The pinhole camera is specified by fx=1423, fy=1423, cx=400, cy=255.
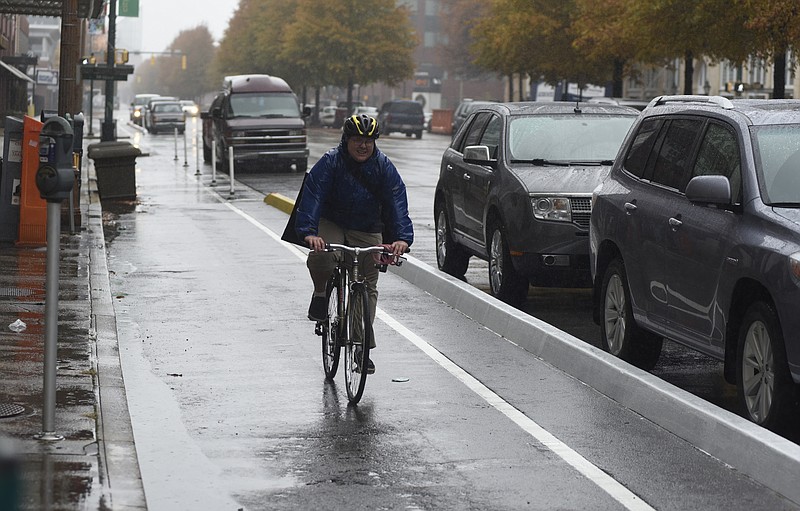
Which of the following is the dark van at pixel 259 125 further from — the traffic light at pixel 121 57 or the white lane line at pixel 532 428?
the white lane line at pixel 532 428

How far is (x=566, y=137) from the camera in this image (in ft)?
44.6

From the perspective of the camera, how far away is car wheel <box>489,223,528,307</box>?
1259 centimetres

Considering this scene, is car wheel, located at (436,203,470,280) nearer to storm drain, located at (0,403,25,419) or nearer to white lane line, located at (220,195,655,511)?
white lane line, located at (220,195,655,511)

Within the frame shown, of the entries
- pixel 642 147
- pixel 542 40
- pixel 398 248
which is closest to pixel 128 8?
pixel 542 40

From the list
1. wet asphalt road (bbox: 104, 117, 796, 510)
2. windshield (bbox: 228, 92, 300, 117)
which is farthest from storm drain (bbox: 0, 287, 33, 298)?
windshield (bbox: 228, 92, 300, 117)

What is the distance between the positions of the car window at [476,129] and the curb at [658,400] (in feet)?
8.44

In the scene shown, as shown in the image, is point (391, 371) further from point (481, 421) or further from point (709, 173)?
point (709, 173)

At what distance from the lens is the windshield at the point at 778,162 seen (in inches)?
306

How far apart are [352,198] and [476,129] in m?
6.22

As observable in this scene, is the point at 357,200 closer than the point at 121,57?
Yes

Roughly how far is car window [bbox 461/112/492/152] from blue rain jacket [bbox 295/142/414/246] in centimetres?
588

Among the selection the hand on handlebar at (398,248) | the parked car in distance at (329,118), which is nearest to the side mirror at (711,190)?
the hand on handlebar at (398,248)

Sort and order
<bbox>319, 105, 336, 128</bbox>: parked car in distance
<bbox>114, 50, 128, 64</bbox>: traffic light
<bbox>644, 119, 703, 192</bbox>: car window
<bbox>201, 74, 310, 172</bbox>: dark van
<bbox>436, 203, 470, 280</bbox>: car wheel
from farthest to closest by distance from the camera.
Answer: <bbox>319, 105, 336, 128</bbox>: parked car in distance
<bbox>114, 50, 128, 64</bbox>: traffic light
<bbox>201, 74, 310, 172</bbox>: dark van
<bbox>436, 203, 470, 280</bbox>: car wheel
<bbox>644, 119, 703, 192</bbox>: car window

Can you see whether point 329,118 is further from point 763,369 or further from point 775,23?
point 763,369
